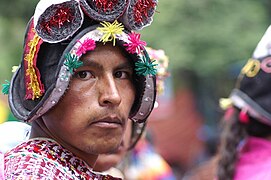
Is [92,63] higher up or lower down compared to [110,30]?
lower down

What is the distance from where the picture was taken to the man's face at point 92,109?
297 centimetres

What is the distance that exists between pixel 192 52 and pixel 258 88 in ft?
23.4

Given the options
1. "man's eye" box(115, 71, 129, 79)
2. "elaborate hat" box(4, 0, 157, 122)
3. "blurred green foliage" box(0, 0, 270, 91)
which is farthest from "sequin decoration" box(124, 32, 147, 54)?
"blurred green foliage" box(0, 0, 270, 91)

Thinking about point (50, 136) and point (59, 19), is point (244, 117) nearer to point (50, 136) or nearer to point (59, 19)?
point (50, 136)

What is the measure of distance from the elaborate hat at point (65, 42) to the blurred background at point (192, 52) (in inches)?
266

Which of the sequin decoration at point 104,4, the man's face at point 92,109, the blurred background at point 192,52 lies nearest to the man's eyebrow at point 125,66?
the man's face at point 92,109

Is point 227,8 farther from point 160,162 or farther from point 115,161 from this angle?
point 115,161

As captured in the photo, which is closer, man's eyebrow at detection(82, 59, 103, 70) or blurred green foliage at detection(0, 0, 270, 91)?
man's eyebrow at detection(82, 59, 103, 70)

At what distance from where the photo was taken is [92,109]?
2.97m

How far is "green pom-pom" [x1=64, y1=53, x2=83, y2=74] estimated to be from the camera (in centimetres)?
292

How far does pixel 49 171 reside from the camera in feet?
9.53

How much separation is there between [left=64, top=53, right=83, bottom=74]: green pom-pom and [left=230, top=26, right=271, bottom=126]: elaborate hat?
1721mm

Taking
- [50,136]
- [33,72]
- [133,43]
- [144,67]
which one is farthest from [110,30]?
[50,136]

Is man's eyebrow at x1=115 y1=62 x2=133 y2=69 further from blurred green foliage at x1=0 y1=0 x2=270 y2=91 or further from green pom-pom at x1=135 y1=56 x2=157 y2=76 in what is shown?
blurred green foliage at x1=0 y1=0 x2=270 y2=91
